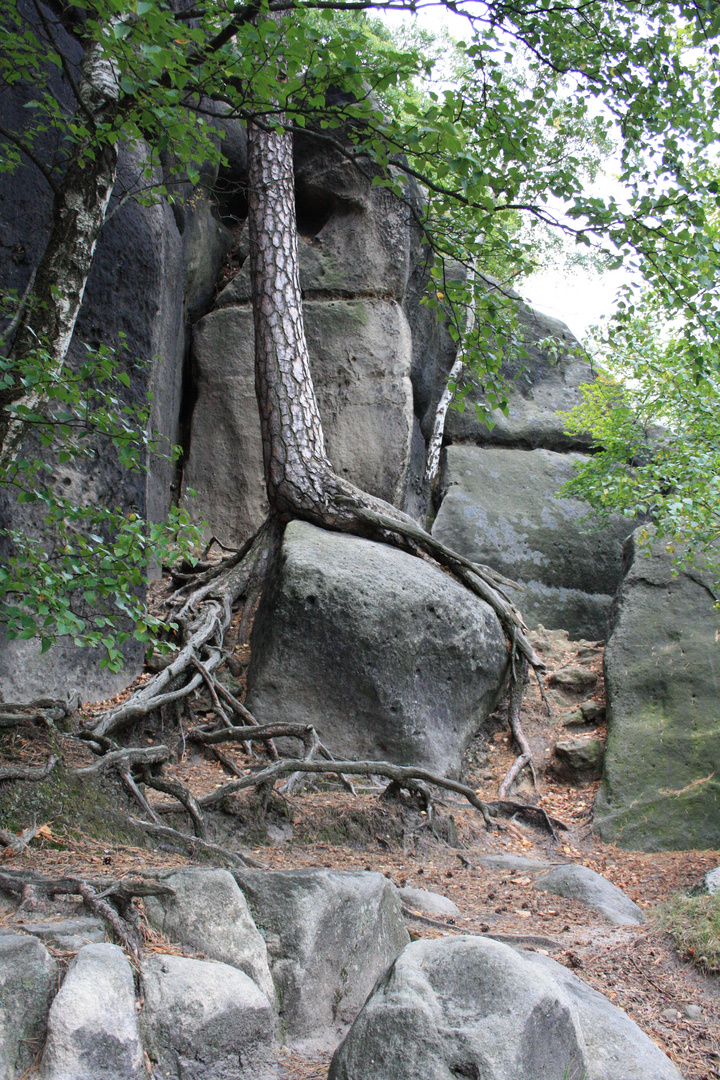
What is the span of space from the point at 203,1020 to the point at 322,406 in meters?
8.70

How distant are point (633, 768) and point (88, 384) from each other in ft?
19.3

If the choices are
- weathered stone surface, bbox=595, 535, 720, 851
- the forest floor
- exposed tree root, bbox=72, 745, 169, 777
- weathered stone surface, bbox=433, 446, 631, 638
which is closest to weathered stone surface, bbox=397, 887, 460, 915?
the forest floor

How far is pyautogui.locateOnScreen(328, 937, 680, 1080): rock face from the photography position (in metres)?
2.09

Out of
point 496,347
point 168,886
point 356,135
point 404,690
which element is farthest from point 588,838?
point 356,135

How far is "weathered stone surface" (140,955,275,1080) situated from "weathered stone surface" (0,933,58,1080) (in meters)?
0.30

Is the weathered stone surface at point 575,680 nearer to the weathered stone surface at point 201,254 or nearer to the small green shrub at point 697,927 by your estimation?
the small green shrub at point 697,927

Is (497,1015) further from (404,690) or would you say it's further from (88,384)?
(88,384)

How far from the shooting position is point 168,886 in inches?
107

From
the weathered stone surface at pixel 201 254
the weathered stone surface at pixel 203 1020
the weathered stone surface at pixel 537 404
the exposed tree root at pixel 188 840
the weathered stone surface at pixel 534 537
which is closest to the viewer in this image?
the weathered stone surface at pixel 203 1020

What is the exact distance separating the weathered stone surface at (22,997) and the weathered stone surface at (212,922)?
512mm

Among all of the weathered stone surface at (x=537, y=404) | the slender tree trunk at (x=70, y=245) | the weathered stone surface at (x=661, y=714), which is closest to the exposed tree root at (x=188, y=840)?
the slender tree trunk at (x=70, y=245)

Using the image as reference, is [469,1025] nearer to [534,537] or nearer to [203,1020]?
[203,1020]

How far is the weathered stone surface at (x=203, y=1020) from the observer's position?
223 centimetres

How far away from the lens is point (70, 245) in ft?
13.5
